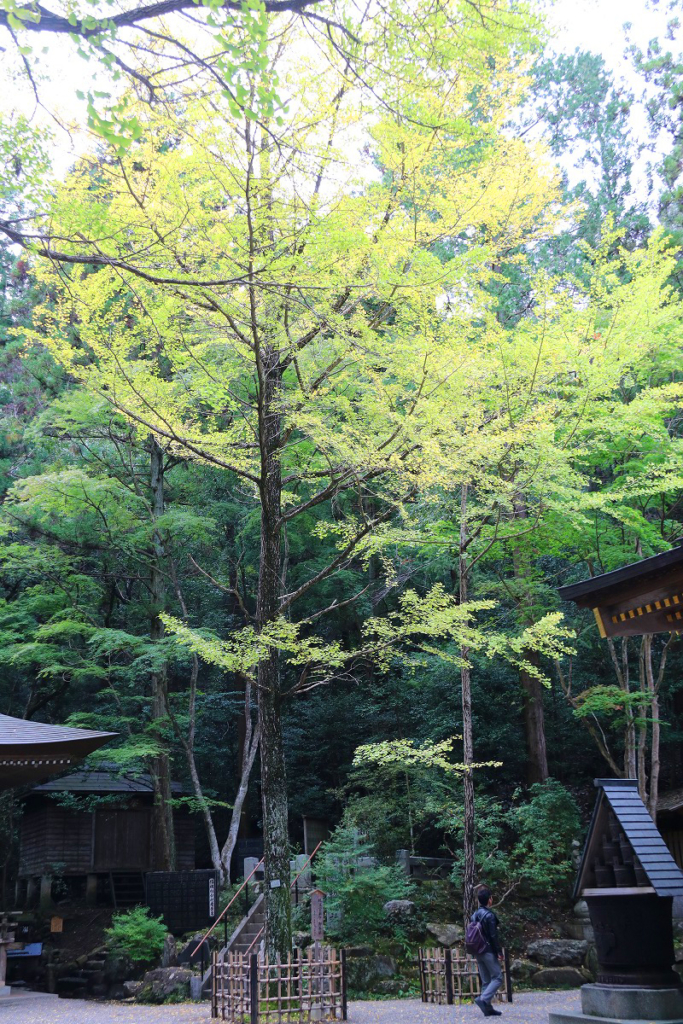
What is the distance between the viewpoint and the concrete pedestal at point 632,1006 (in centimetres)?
693

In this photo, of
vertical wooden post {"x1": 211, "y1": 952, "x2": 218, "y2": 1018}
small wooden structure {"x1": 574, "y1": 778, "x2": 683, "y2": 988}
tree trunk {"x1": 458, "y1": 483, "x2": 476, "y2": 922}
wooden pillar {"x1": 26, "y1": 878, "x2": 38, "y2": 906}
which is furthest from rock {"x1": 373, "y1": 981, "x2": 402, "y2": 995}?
wooden pillar {"x1": 26, "y1": 878, "x2": 38, "y2": 906}

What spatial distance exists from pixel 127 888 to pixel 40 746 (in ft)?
31.2

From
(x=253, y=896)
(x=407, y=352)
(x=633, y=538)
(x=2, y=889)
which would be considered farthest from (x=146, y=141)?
(x=2, y=889)

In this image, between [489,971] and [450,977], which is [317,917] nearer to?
[450,977]

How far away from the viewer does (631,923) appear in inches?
288

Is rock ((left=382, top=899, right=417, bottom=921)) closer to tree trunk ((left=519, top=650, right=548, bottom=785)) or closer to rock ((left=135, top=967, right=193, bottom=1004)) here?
rock ((left=135, top=967, right=193, bottom=1004))

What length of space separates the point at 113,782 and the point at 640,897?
14.8 m

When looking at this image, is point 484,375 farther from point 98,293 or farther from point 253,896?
point 253,896

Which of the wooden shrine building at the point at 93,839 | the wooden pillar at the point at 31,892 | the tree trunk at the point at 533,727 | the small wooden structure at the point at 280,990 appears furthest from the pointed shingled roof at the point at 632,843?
the wooden pillar at the point at 31,892

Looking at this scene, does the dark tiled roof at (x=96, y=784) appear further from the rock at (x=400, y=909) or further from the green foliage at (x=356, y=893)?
the rock at (x=400, y=909)

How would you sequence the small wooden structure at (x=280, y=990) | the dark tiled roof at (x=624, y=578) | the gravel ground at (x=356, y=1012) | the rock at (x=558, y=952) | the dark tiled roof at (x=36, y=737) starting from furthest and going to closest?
the rock at (x=558, y=952) < the dark tiled roof at (x=36, y=737) < the gravel ground at (x=356, y=1012) < the small wooden structure at (x=280, y=990) < the dark tiled roof at (x=624, y=578)

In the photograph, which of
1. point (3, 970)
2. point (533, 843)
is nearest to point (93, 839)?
point (3, 970)

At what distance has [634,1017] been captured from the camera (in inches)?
275

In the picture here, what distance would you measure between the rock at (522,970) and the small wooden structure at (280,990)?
13.8ft
